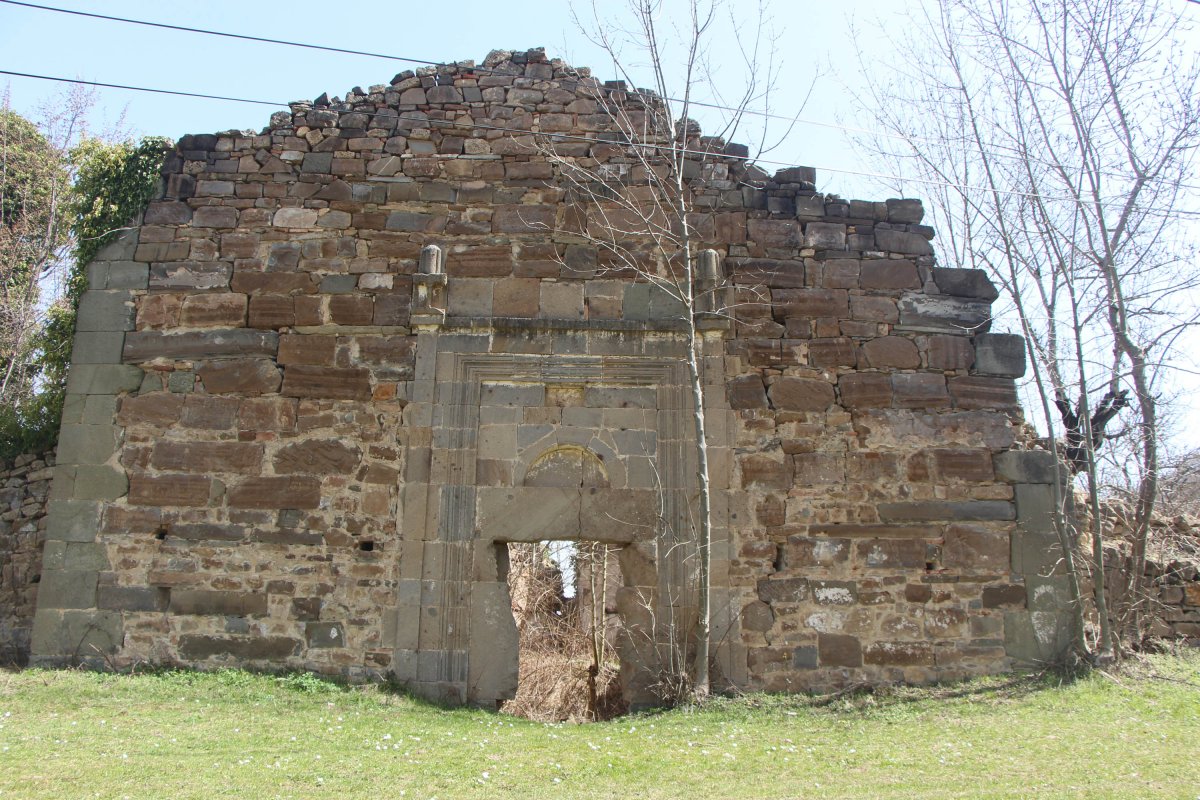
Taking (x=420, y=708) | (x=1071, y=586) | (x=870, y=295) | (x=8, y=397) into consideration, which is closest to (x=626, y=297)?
(x=870, y=295)

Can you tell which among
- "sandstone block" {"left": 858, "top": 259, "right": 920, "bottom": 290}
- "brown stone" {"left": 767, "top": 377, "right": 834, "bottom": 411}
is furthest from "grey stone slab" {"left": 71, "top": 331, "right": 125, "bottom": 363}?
"sandstone block" {"left": 858, "top": 259, "right": 920, "bottom": 290}

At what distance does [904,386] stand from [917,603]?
6.68ft

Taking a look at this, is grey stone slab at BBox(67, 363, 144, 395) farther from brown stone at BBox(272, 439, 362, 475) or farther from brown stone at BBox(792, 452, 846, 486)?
brown stone at BBox(792, 452, 846, 486)

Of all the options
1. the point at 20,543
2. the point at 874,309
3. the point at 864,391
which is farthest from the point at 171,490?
the point at 874,309

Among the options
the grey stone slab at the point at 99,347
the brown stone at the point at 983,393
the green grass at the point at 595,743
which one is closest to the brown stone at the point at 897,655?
the green grass at the point at 595,743

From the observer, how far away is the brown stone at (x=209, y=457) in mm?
8266

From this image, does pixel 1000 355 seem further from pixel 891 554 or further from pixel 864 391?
pixel 891 554

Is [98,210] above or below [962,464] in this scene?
above

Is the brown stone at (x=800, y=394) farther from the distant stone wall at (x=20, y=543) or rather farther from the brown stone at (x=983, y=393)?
the distant stone wall at (x=20, y=543)

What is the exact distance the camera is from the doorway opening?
10.3m

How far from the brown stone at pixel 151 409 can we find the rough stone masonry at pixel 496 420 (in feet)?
0.13

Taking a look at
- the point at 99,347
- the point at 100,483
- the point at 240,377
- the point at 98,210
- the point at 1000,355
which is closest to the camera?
the point at 100,483

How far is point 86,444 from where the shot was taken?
8.32 metres

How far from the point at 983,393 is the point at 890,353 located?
0.96 m
